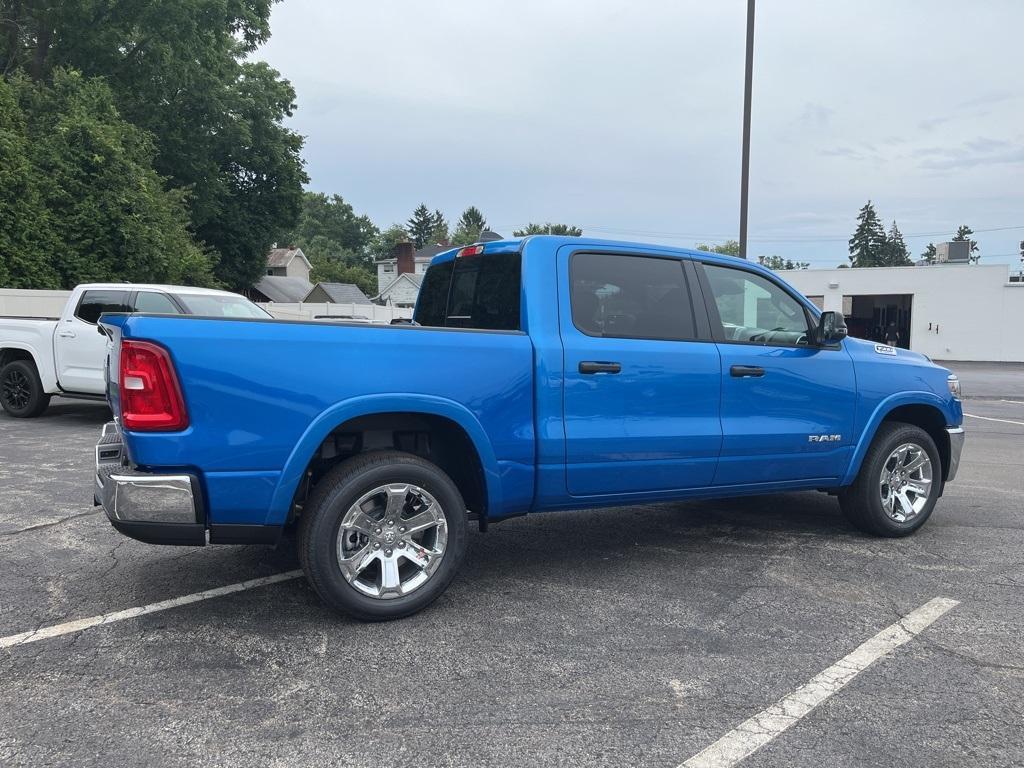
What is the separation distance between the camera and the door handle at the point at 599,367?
4.23 metres

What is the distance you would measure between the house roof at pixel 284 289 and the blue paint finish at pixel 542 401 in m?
56.4

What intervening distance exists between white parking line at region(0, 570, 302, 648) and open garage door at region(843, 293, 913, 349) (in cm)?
3713

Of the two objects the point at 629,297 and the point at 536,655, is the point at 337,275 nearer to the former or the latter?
the point at 629,297

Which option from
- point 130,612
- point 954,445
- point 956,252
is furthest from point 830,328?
point 956,252

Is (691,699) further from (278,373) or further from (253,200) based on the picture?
(253,200)

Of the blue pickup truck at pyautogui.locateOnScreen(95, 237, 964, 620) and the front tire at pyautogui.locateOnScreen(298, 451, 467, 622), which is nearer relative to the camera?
the blue pickup truck at pyautogui.locateOnScreen(95, 237, 964, 620)

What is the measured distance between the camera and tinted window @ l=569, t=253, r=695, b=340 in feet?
14.5

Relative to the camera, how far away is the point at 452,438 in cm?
421

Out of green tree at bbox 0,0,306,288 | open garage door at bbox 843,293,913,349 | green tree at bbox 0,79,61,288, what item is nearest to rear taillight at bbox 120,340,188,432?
green tree at bbox 0,79,61,288

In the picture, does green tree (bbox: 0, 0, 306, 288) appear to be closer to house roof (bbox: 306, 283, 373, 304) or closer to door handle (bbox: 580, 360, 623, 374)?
house roof (bbox: 306, 283, 373, 304)

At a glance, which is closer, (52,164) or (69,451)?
(69,451)

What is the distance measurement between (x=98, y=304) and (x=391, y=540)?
27.8ft

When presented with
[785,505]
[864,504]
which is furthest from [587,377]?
[785,505]

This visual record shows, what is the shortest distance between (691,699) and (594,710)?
1.34 ft
